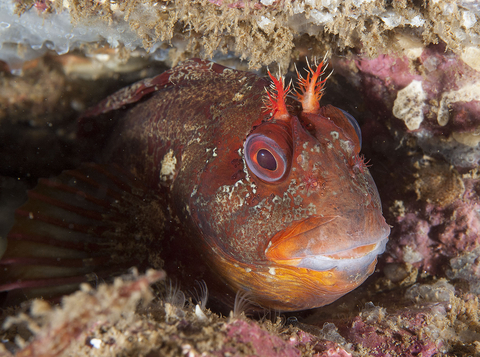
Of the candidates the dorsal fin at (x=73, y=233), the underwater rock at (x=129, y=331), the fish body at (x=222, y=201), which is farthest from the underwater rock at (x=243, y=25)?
the underwater rock at (x=129, y=331)

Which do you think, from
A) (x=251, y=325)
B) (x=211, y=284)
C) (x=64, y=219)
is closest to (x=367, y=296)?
(x=211, y=284)

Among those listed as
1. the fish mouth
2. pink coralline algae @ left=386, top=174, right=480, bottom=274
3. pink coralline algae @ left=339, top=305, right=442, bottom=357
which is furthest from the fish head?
pink coralline algae @ left=386, top=174, right=480, bottom=274

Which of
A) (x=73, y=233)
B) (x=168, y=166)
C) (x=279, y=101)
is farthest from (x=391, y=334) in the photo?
(x=73, y=233)

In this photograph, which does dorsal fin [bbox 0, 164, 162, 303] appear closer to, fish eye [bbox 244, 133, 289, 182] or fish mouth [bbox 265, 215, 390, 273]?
fish eye [bbox 244, 133, 289, 182]

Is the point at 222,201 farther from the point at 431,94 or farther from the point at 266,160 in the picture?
the point at 431,94

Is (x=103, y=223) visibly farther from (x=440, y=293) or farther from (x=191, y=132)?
(x=440, y=293)

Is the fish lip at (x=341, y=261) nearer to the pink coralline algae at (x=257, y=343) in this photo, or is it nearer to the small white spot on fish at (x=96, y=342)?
the pink coralline algae at (x=257, y=343)

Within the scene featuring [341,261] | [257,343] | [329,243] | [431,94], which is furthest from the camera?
[431,94]
